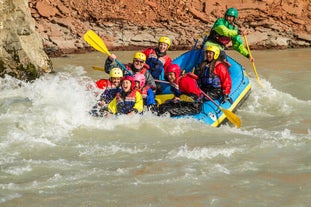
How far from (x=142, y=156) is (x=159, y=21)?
10.6 m

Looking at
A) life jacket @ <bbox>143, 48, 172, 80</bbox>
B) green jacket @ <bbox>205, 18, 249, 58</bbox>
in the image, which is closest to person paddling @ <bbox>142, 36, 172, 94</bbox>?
life jacket @ <bbox>143, 48, 172, 80</bbox>

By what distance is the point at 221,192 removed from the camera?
5355mm

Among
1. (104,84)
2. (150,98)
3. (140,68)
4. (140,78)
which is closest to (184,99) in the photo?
(150,98)

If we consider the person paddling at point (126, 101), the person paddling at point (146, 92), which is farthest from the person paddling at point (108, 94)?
the person paddling at point (146, 92)

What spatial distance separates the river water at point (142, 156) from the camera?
5.27 metres

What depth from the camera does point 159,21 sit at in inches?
655

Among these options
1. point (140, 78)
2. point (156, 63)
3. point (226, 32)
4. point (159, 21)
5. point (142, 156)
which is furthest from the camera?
point (159, 21)

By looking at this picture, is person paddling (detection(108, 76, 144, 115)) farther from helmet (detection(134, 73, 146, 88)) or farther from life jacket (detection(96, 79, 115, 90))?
life jacket (detection(96, 79, 115, 90))

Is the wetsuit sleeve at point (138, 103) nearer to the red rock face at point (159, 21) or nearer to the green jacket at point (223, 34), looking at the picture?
the green jacket at point (223, 34)

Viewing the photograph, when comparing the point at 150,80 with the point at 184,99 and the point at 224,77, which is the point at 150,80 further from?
the point at 224,77

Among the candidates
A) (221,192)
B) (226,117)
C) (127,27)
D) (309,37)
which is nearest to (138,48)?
(127,27)

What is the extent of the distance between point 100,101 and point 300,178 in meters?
3.11

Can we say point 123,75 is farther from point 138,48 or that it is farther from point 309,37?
point 309,37

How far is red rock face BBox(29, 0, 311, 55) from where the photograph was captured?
15.6 metres
